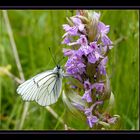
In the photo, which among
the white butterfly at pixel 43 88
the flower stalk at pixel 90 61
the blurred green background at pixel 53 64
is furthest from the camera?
the blurred green background at pixel 53 64

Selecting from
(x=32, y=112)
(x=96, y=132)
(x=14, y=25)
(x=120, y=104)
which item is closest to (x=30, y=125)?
(x=32, y=112)

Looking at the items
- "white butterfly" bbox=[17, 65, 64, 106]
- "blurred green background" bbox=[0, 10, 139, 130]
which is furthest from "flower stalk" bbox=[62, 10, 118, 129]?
"blurred green background" bbox=[0, 10, 139, 130]

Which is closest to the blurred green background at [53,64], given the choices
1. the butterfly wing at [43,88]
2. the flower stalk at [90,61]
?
the butterfly wing at [43,88]

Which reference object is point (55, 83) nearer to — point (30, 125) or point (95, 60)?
point (95, 60)

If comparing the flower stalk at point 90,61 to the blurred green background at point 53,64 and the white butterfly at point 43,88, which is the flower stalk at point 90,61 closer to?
the white butterfly at point 43,88

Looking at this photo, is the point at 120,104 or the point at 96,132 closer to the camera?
the point at 96,132

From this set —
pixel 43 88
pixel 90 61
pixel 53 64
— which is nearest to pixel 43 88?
pixel 43 88

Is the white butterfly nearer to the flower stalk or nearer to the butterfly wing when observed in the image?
the butterfly wing
